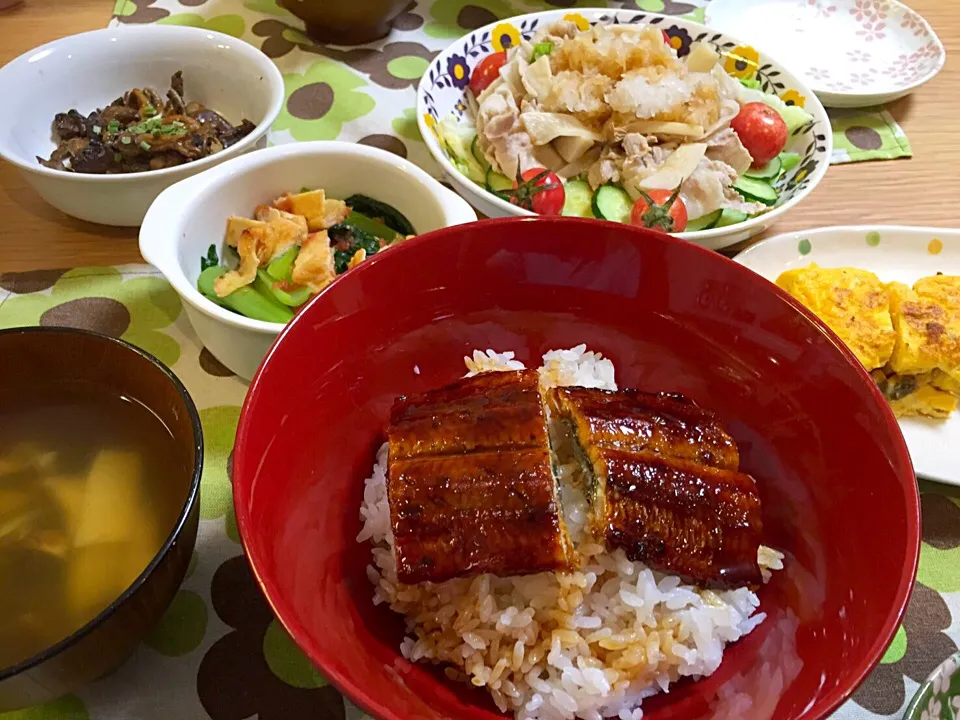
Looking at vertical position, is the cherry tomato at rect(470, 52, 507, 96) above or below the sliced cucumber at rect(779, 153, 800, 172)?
above

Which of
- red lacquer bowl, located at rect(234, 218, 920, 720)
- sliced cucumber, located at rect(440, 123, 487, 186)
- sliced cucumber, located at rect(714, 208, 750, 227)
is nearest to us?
red lacquer bowl, located at rect(234, 218, 920, 720)

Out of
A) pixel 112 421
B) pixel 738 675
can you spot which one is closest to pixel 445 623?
pixel 738 675

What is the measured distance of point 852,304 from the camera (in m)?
1.76

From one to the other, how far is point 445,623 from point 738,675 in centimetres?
43

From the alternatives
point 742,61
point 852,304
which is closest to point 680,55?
point 742,61

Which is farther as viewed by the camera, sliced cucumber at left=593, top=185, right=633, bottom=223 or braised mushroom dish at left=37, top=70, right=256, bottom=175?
sliced cucumber at left=593, top=185, right=633, bottom=223

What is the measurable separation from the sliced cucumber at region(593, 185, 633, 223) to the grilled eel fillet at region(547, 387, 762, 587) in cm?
103

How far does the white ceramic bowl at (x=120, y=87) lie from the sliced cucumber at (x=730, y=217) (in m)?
1.24

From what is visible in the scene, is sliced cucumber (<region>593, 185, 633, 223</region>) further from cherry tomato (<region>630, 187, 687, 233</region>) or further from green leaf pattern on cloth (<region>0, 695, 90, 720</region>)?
green leaf pattern on cloth (<region>0, 695, 90, 720</region>)

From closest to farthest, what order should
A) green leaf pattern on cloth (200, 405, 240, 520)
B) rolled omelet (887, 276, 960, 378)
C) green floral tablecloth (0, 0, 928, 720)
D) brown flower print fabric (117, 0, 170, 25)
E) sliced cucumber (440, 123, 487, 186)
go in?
green floral tablecloth (0, 0, 928, 720) → green leaf pattern on cloth (200, 405, 240, 520) → rolled omelet (887, 276, 960, 378) → sliced cucumber (440, 123, 487, 186) → brown flower print fabric (117, 0, 170, 25)

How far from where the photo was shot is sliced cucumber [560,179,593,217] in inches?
82.8

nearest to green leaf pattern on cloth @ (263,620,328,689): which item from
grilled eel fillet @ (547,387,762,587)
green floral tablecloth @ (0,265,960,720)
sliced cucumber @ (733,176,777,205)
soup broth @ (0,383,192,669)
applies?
green floral tablecloth @ (0,265,960,720)

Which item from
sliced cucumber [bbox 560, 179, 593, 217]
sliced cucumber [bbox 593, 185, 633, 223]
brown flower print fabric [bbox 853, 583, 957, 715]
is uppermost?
sliced cucumber [bbox 593, 185, 633, 223]

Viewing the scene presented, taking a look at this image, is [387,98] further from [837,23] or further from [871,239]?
[837,23]
